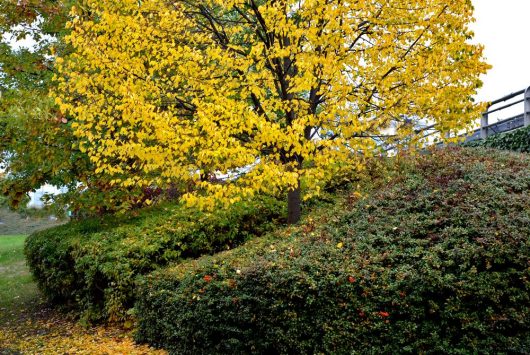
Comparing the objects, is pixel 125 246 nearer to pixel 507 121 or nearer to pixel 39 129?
pixel 39 129

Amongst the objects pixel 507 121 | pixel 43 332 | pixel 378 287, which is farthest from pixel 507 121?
pixel 43 332

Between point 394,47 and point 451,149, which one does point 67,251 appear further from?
point 451,149

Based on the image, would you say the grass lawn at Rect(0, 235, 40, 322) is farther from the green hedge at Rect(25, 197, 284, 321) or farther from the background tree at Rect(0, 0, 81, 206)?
the background tree at Rect(0, 0, 81, 206)

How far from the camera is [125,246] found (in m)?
7.22

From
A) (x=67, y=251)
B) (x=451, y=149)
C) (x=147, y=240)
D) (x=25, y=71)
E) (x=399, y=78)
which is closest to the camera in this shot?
(x=399, y=78)

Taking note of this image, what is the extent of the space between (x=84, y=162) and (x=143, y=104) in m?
3.16

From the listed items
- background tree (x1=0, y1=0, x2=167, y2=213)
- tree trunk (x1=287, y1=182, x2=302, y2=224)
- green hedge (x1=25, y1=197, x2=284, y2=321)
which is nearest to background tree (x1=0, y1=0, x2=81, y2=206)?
background tree (x1=0, y1=0, x2=167, y2=213)

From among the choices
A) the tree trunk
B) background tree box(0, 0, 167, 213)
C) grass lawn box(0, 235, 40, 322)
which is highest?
background tree box(0, 0, 167, 213)

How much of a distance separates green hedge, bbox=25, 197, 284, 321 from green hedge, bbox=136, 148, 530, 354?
2.82 ft

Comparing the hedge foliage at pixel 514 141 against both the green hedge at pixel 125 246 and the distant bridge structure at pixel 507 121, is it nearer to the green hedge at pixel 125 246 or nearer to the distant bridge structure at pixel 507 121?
the distant bridge structure at pixel 507 121

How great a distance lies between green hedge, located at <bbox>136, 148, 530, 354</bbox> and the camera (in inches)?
163

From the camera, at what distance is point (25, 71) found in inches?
411

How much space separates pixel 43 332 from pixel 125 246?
2.30 metres

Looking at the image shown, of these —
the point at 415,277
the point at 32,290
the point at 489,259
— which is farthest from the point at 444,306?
the point at 32,290
